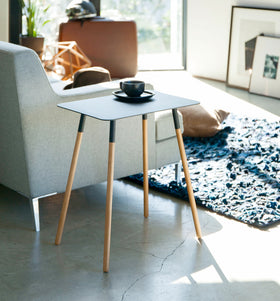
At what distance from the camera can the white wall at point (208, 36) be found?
666cm

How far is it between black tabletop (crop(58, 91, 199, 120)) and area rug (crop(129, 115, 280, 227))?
2.54 ft

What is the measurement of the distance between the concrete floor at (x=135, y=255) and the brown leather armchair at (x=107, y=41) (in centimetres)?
340

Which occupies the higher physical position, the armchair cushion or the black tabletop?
the black tabletop

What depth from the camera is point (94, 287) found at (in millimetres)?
2438

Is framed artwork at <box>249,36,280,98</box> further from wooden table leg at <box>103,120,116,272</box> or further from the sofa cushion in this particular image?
wooden table leg at <box>103,120,116,272</box>

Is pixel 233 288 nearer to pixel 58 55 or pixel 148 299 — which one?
pixel 148 299

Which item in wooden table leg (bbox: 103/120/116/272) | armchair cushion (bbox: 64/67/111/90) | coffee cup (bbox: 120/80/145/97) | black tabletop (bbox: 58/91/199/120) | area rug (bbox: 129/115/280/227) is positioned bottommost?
area rug (bbox: 129/115/280/227)

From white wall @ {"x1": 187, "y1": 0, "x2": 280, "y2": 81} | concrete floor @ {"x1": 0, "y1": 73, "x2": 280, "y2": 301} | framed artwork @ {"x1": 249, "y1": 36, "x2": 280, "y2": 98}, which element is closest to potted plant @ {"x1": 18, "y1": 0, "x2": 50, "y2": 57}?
white wall @ {"x1": 187, "y1": 0, "x2": 280, "y2": 81}

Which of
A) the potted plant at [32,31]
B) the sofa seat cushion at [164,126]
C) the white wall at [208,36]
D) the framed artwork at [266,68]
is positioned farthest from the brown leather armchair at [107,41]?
the sofa seat cushion at [164,126]

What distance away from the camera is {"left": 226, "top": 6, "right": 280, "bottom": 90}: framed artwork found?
19.6 ft

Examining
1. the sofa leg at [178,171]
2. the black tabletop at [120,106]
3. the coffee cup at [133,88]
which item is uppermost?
the coffee cup at [133,88]

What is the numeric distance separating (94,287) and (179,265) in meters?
0.41

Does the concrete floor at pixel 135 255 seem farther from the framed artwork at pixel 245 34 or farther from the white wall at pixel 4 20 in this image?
the white wall at pixel 4 20

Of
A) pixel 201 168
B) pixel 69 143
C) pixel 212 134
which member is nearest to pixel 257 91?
pixel 212 134
